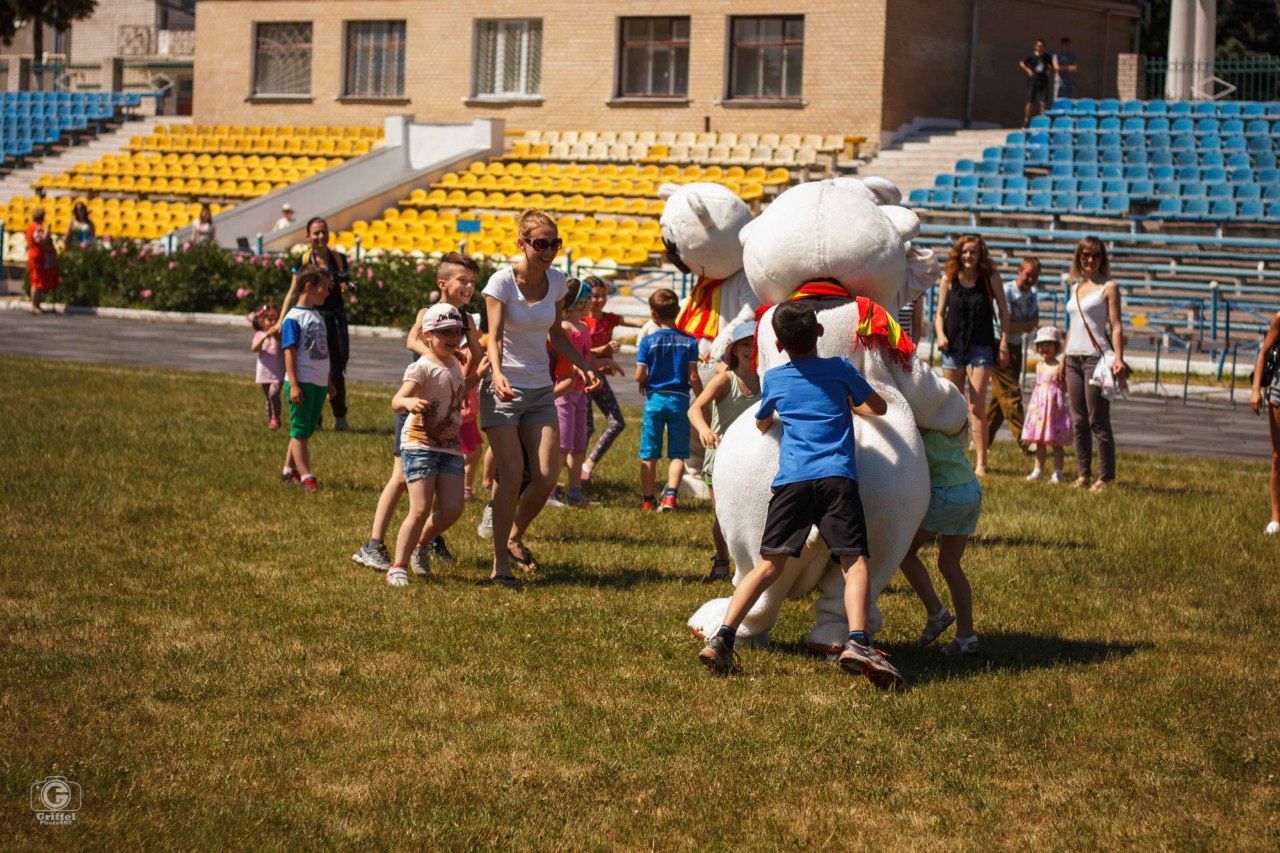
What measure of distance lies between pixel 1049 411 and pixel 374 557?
6.14 metres

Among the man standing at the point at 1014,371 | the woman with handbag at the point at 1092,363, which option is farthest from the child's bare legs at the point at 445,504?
the man standing at the point at 1014,371

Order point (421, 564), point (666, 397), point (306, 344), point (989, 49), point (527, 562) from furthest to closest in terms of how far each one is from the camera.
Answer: point (989, 49)
point (306, 344)
point (666, 397)
point (527, 562)
point (421, 564)

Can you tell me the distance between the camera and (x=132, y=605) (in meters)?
7.52

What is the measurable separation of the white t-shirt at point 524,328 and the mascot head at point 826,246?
1.41 metres

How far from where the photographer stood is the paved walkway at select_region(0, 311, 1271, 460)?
51.8 feet

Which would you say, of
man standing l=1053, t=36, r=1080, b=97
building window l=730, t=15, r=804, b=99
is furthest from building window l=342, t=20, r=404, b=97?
man standing l=1053, t=36, r=1080, b=97

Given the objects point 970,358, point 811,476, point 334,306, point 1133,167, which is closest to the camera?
point 811,476

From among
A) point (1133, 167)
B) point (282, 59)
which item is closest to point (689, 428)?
point (1133, 167)

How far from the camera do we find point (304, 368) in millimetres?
10953

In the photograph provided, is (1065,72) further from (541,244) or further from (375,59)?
(541,244)

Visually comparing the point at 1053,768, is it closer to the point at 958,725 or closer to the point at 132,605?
the point at 958,725

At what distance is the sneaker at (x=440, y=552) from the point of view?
884cm

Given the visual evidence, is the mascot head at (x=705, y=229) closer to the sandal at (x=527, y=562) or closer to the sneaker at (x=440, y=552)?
the sandal at (x=527, y=562)

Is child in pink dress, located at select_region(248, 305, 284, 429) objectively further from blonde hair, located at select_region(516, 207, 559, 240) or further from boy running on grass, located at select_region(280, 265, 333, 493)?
blonde hair, located at select_region(516, 207, 559, 240)
